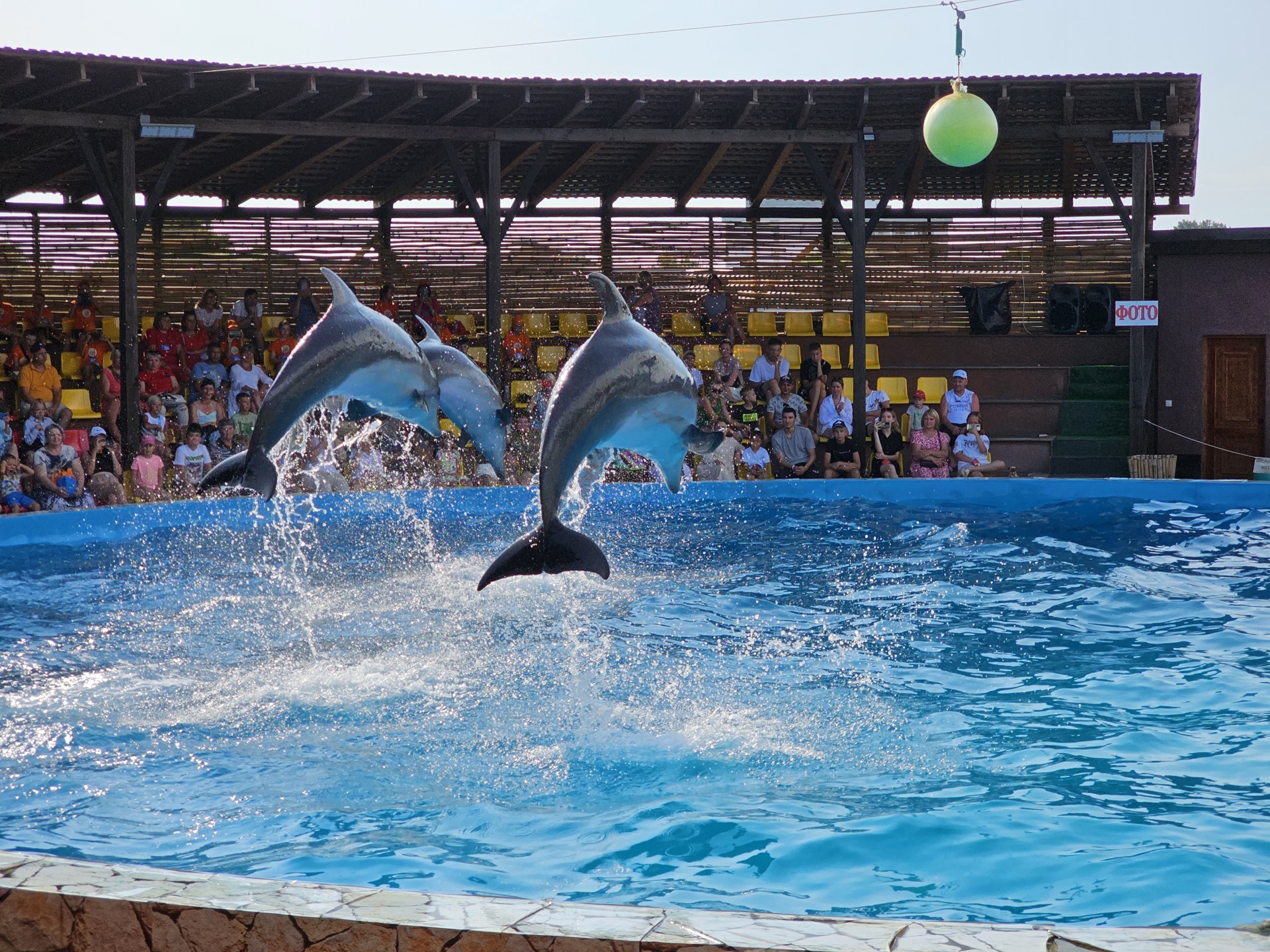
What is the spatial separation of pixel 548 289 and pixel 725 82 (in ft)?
14.1

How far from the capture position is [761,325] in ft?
48.7

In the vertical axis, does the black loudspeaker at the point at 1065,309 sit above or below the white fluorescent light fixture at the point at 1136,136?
below

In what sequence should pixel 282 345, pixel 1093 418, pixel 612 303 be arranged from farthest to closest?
pixel 1093 418, pixel 282 345, pixel 612 303

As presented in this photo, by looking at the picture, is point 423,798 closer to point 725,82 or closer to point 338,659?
point 338,659

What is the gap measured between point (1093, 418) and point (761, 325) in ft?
12.3

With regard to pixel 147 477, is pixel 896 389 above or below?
above

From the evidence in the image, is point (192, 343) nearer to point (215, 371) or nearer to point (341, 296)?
point (215, 371)

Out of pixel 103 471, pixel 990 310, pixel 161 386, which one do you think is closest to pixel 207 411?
pixel 161 386

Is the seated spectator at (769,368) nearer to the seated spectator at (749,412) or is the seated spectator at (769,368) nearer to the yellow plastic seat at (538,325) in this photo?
the seated spectator at (749,412)

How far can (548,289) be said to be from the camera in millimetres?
15367

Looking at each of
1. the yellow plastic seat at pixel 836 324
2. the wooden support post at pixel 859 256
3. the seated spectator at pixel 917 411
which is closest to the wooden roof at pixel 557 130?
the wooden support post at pixel 859 256

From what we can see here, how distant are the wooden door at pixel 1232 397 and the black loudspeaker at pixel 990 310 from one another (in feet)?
6.94

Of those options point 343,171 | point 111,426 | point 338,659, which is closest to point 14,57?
point 111,426

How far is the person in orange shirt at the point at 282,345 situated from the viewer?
41.7ft
